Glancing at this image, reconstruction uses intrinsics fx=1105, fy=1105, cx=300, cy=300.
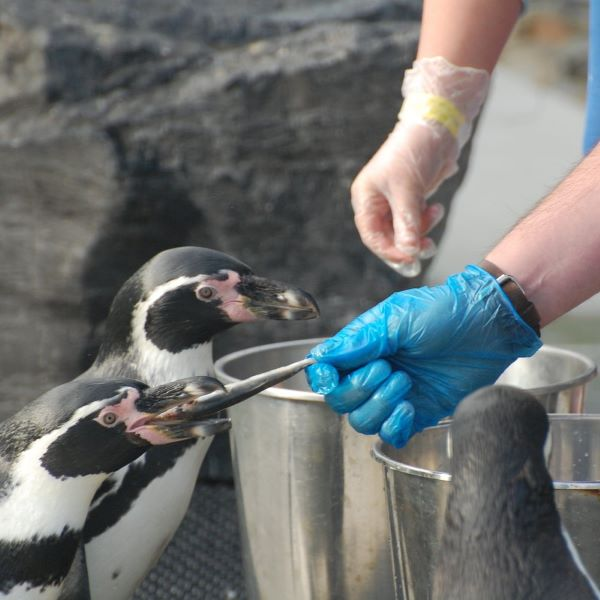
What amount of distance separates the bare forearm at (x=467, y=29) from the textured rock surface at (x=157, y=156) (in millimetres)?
681

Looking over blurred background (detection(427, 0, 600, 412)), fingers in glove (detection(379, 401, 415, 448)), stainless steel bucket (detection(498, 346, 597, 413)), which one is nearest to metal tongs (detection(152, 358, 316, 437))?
fingers in glove (detection(379, 401, 415, 448))

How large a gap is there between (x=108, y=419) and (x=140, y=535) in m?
0.30

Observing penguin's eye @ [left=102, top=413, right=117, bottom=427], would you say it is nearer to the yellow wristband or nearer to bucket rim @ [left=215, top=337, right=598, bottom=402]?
bucket rim @ [left=215, top=337, right=598, bottom=402]

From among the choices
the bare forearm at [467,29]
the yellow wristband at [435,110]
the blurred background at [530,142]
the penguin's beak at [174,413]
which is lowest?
the blurred background at [530,142]

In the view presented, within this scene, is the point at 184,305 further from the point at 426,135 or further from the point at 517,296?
the point at 517,296

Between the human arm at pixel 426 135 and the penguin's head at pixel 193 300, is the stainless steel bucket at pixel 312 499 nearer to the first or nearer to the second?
the penguin's head at pixel 193 300

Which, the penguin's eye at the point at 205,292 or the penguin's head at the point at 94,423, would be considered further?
the penguin's eye at the point at 205,292

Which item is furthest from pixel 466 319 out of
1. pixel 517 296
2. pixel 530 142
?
pixel 530 142

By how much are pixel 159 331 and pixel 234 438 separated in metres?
0.21

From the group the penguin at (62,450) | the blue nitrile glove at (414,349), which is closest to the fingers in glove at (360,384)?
the blue nitrile glove at (414,349)

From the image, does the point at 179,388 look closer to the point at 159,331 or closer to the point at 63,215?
the point at 159,331

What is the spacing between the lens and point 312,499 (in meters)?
1.69

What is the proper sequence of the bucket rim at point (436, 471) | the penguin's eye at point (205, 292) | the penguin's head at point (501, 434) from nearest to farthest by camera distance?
the penguin's head at point (501, 434) < the bucket rim at point (436, 471) < the penguin's eye at point (205, 292)

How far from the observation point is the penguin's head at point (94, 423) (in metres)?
1.47
